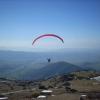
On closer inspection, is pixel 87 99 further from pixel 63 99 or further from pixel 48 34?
pixel 48 34

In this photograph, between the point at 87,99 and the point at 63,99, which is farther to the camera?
the point at 63,99

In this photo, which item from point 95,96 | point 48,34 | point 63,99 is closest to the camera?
point 95,96

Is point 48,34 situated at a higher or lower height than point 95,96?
higher

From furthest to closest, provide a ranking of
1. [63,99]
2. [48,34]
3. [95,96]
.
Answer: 1. [48,34]
2. [63,99]
3. [95,96]

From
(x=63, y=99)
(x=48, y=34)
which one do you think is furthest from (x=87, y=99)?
(x=48, y=34)

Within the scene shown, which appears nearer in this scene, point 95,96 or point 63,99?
point 95,96

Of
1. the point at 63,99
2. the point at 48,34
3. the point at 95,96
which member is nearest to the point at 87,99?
the point at 95,96

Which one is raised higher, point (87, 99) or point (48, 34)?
point (48, 34)

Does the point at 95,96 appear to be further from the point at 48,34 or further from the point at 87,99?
the point at 48,34
